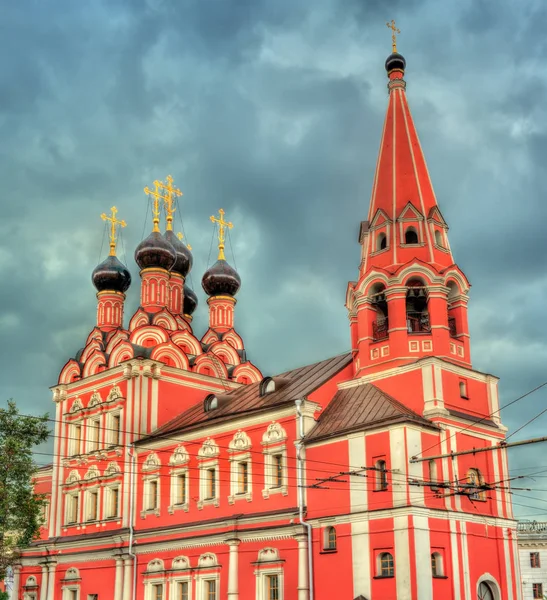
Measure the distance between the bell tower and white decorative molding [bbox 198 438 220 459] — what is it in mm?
6320

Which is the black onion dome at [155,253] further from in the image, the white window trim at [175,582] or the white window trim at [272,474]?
the white window trim at [175,582]

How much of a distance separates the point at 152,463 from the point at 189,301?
1487 centimetres

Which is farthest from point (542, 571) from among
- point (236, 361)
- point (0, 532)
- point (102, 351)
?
point (0, 532)

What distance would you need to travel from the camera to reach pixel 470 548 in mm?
27453

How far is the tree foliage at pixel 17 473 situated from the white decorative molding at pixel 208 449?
20.0ft

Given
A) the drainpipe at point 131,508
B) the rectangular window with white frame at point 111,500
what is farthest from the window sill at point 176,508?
the rectangular window with white frame at point 111,500

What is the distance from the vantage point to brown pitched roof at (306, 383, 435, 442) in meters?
27.6

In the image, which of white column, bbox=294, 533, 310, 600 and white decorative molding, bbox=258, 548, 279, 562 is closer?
white column, bbox=294, 533, 310, 600

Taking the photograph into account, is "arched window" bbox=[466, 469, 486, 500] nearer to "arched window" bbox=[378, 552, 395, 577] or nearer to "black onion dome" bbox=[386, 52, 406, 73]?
"arched window" bbox=[378, 552, 395, 577]

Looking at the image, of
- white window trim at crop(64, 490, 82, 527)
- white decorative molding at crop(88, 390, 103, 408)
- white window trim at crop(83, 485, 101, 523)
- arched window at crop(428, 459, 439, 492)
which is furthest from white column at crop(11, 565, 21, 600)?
arched window at crop(428, 459, 439, 492)

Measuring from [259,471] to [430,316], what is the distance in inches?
335

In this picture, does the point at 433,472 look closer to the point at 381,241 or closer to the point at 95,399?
the point at 381,241

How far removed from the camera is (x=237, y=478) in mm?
31719

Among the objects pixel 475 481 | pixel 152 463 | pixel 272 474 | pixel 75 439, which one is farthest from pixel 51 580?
pixel 475 481
